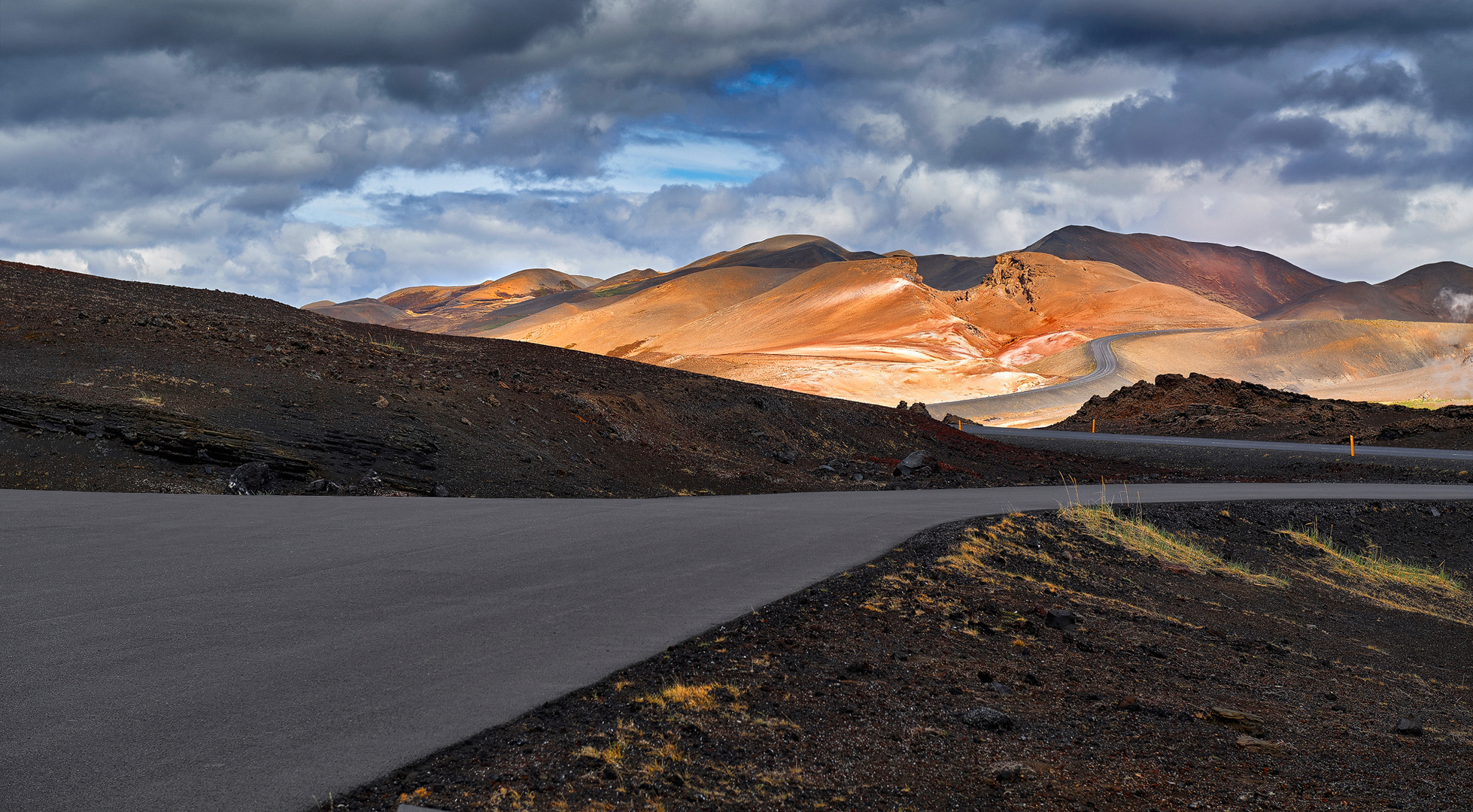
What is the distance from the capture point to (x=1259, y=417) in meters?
38.3

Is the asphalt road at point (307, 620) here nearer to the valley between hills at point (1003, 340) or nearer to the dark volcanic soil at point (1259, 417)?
the dark volcanic soil at point (1259, 417)

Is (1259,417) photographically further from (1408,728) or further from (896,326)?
(896,326)

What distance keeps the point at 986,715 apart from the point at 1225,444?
30635 mm

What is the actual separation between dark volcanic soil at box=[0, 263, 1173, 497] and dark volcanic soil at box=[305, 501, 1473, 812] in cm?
1050

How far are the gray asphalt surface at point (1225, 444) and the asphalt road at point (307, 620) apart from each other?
21.5 meters

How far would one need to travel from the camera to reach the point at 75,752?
386 centimetres

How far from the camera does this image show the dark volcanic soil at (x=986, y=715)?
4039mm

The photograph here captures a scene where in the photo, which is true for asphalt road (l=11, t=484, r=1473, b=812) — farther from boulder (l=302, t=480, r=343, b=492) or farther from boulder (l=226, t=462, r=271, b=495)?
boulder (l=302, t=480, r=343, b=492)

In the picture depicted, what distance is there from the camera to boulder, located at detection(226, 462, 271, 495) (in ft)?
44.9

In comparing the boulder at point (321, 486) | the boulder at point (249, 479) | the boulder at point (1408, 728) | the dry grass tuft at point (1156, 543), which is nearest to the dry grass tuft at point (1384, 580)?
the dry grass tuft at point (1156, 543)

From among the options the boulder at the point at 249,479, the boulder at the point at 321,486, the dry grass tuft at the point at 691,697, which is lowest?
the dry grass tuft at the point at 691,697

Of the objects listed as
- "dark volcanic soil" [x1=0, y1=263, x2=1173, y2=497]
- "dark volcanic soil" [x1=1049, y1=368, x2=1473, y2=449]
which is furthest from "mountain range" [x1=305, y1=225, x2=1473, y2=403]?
"dark volcanic soil" [x1=0, y1=263, x2=1173, y2=497]

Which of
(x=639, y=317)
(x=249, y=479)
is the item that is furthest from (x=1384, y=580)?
(x=639, y=317)

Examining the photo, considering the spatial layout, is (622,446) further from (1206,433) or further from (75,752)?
(1206,433)
